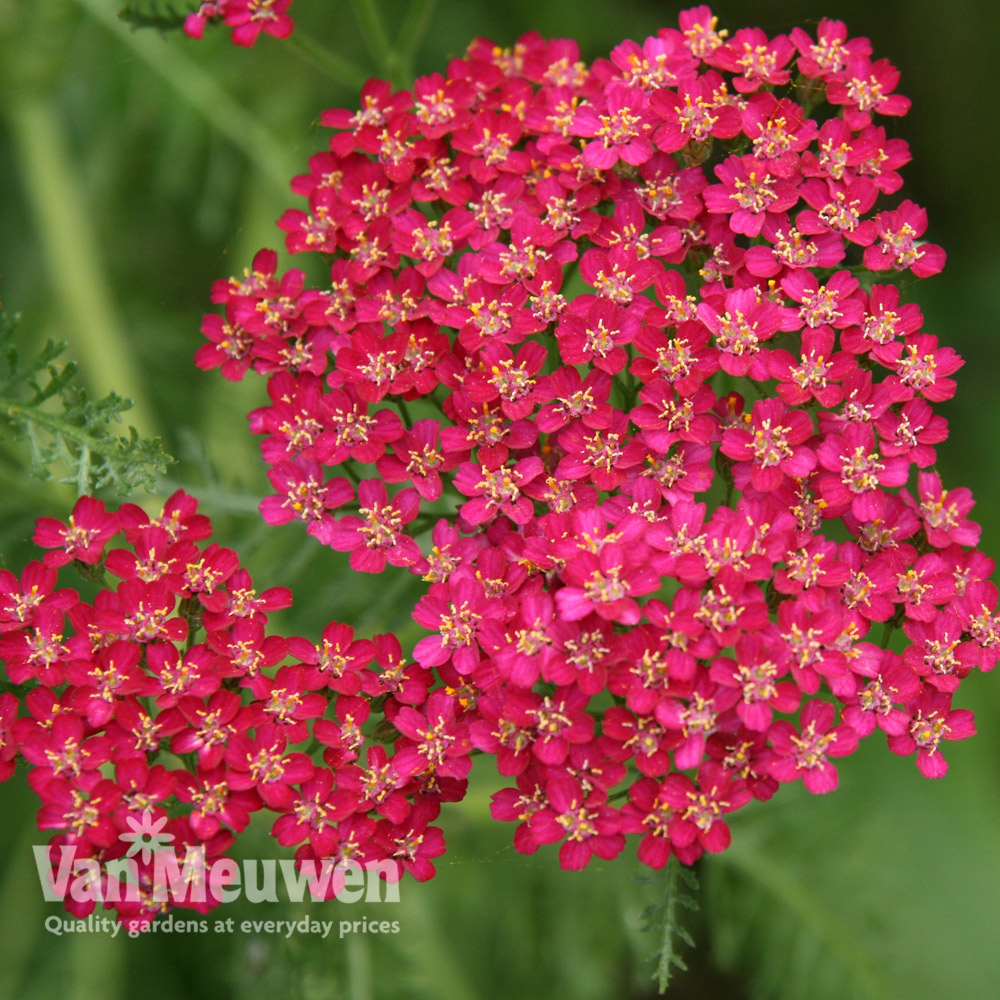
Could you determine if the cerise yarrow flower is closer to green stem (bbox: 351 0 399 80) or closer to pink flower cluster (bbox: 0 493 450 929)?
pink flower cluster (bbox: 0 493 450 929)

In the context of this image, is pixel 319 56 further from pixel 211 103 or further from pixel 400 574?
pixel 400 574

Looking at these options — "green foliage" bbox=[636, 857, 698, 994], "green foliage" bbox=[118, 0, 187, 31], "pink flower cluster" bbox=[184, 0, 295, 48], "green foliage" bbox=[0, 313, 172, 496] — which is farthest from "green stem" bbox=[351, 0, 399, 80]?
"green foliage" bbox=[636, 857, 698, 994]

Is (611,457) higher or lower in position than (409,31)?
lower

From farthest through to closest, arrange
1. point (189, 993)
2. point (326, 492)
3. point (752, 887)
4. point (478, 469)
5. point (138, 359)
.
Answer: point (138, 359) < point (189, 993) < point (752, 887) < point (326, 492) < point (478, 469)

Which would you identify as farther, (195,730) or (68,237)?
(68,237)

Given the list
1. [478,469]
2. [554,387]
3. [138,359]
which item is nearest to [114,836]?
[478,469]

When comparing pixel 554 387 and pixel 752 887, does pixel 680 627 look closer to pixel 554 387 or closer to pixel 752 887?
pixel 554 387

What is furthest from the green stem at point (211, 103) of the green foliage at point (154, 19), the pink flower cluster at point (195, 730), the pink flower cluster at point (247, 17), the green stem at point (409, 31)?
the pink flower cluster at point (195, 730)

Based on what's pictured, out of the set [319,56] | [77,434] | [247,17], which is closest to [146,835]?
[77,434]
